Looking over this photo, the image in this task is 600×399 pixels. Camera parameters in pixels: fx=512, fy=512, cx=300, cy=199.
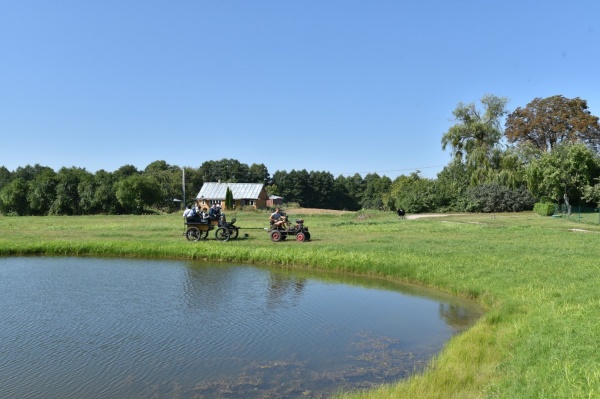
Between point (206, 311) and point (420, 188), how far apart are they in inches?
1924

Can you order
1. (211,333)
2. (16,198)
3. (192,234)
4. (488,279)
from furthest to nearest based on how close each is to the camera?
(16,198) < (192,234) < (488,279) < (211,333)

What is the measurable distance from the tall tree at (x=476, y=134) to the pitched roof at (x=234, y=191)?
1244 inches

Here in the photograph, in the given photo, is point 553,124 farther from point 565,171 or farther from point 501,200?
point 565,171

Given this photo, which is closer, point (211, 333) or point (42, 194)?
point (211, 333)

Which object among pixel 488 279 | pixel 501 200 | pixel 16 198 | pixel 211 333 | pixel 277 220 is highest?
pixel 16 198

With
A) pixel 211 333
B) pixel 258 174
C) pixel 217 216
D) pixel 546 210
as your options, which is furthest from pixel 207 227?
pixel 258 174

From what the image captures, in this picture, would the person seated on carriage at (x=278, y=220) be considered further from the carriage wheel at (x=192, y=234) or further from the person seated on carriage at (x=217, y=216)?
the carriage wheel at (x=192, y=234)

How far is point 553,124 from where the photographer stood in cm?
6003

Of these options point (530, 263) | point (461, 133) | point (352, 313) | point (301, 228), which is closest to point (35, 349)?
point (352, 313)

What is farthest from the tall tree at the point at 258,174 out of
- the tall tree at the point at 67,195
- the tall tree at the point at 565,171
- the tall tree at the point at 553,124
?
the tall tree at the point at 565,171

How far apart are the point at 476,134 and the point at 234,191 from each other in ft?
127

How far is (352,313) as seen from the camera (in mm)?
12414

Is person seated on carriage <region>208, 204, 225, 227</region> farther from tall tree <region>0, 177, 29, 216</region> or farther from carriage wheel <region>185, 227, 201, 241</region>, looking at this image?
tall tree <region>0, 177, 29, 216</region>

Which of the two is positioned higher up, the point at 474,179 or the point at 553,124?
the point at 553,124
